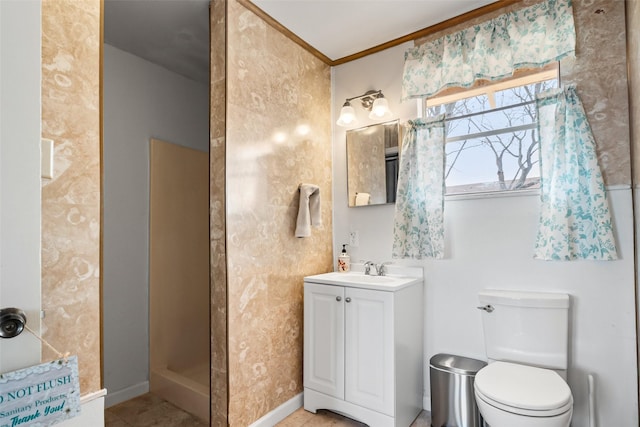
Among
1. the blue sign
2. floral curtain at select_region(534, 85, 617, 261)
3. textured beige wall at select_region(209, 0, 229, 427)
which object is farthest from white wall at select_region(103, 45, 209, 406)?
floral curtain at select_region(534, 85, 617, 261)

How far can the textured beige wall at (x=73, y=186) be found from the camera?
1149 millimetres

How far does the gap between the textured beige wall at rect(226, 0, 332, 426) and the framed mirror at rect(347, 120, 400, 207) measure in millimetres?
259

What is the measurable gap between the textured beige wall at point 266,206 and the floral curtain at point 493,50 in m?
0.80

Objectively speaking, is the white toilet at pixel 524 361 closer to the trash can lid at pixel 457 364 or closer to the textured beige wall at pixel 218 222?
the trash can lid at pixel 457 364

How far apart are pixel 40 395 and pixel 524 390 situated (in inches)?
67.9

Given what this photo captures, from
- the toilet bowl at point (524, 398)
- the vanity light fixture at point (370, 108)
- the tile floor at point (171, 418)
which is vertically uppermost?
Answer: the vanity light fixture at point (370, 108)

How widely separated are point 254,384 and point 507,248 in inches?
66.3

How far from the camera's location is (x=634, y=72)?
5.35 feet

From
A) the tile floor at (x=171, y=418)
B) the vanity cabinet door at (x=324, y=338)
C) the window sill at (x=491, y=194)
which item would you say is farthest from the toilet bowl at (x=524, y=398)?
the window sill at (x=491, y=194)

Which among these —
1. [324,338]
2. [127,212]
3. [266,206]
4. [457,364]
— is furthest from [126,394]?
[457,364]

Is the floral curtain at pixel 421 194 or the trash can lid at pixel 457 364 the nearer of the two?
the trash can lid at pixel 457 364

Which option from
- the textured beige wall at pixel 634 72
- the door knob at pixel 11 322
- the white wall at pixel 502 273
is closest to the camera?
the door knob at pixel 11 322

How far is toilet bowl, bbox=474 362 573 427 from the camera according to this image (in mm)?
1381

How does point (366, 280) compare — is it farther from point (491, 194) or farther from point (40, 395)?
point (40, 395)
